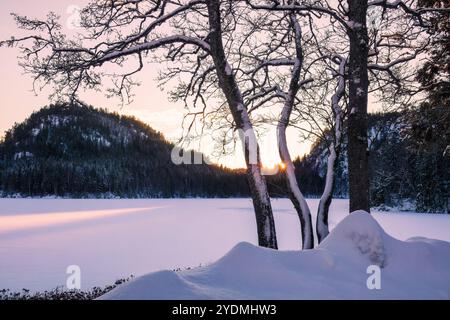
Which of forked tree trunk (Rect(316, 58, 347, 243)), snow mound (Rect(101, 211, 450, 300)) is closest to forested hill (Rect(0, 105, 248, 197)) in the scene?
forked tree trunk (Rect(316, 58, 347, 243))

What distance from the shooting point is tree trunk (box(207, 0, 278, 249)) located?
8.18 m

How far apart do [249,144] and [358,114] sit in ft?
7.34

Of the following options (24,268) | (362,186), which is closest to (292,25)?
(362,186)

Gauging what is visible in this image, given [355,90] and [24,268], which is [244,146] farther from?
[24,268]

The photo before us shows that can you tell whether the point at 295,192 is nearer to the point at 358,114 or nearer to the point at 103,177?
the point at 358,114

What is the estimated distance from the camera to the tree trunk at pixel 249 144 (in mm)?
8180

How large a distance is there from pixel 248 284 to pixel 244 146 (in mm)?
4634

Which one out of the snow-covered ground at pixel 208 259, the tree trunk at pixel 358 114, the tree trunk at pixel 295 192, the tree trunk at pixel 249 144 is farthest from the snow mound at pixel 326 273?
→ the tree trunk at pixel 295 192

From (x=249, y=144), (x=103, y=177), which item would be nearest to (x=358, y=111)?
(x=249, y=144)

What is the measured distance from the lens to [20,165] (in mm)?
151125

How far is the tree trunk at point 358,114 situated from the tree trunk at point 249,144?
1.85 m

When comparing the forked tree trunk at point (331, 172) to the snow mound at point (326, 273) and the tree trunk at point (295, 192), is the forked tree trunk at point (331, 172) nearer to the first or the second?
the tree trunk at point (295, 192)

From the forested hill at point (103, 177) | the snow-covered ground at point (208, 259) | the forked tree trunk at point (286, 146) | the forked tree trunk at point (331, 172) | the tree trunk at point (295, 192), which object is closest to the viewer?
the snow-covered ground at point (208, 259)

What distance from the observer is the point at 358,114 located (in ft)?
23.4
